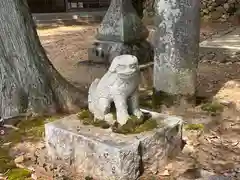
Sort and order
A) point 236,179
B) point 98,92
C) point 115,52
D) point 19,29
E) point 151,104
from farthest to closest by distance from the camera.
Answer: point 115,52 < point 151,104 < point 19,29 < point 98,92 < point 236,179

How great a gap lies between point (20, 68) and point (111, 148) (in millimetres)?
1907

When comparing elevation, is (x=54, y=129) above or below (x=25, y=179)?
above

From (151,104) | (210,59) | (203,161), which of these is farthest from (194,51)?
(210,59)

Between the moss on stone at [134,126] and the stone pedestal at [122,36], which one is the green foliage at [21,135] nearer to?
the moss on stone at [134,126]

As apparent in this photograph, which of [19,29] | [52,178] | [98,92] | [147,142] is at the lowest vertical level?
[52,178]

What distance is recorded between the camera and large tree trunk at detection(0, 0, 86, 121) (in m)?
4.37

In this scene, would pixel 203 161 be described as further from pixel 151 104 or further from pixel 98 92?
pixel 151 104

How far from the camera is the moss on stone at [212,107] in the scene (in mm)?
4672

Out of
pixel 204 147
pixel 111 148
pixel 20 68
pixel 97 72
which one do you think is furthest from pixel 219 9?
pixel 111 148

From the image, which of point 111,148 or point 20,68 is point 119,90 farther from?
point 20,68

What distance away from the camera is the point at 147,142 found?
3197 millimetres

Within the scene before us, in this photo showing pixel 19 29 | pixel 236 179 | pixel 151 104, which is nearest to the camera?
pixel 236 179

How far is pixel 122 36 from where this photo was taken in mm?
6809

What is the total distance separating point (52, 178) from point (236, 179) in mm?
1454
